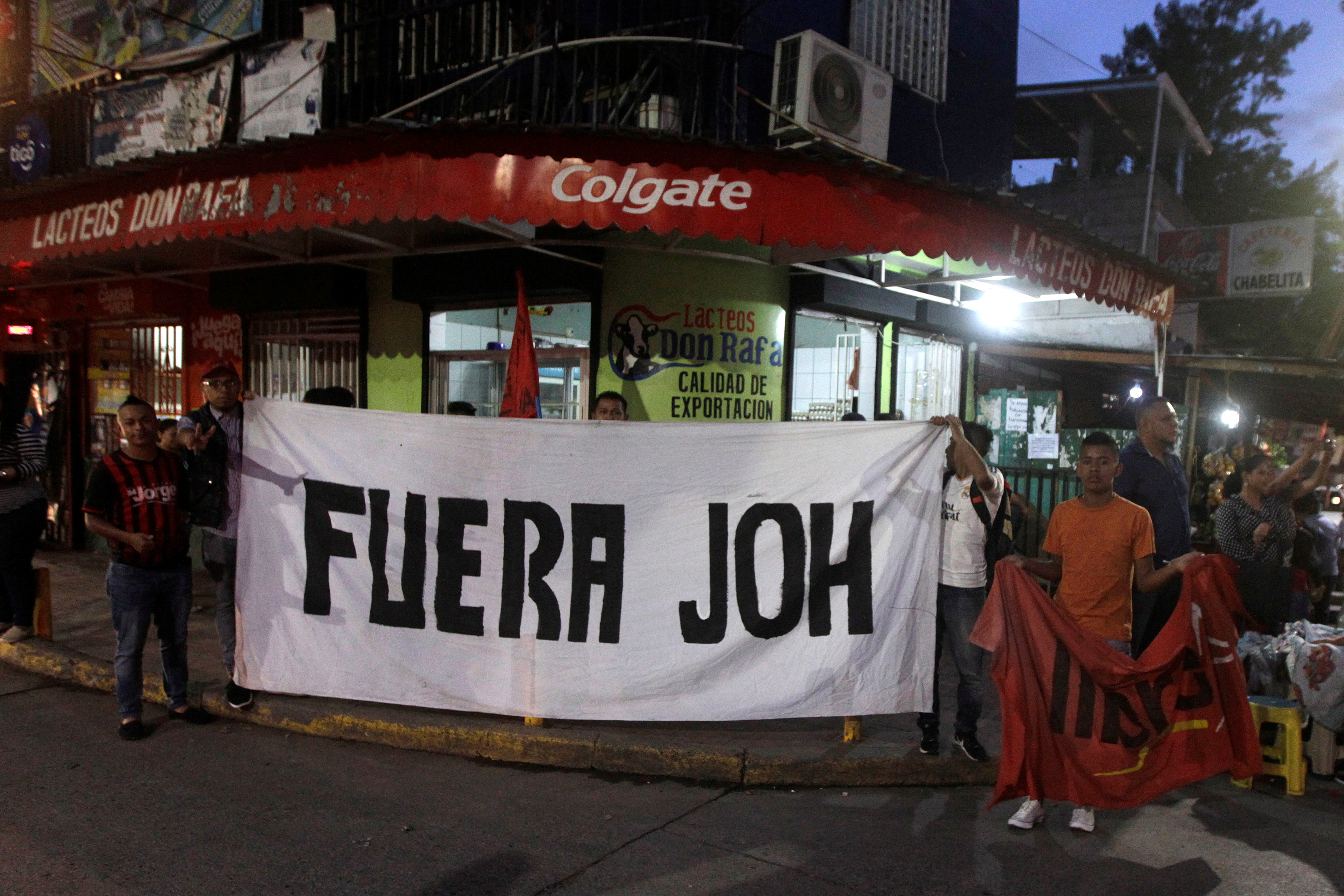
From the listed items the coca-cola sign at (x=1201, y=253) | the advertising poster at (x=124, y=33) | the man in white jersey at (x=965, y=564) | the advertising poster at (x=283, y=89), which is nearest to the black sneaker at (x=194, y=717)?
the man in white jersey at (x=965, y=564)

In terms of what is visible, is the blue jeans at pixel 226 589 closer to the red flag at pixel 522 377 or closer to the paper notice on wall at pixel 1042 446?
the red flag at pixel 522 377

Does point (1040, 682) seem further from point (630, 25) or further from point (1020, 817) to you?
point (630, 25)

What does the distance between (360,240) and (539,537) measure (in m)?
3.78

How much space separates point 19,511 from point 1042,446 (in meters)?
10.8

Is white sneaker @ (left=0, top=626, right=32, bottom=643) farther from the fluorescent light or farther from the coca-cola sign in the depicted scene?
the coca-cola sign

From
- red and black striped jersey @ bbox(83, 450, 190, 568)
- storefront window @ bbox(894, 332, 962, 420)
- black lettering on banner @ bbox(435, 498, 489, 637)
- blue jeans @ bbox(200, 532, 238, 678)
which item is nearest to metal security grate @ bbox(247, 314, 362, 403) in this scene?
blue jeans @ bbox(200, 532, 238, 678)

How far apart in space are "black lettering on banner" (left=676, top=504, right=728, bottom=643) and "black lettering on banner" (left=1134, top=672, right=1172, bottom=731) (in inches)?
75.9

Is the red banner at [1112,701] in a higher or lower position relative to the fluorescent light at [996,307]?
lower

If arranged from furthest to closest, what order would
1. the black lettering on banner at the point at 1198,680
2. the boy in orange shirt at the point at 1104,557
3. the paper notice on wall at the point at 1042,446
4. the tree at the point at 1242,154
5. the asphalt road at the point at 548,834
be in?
the tree at the point at 1242,154
the paper notice on wall at the point at 1042,446
the boy in orange shirt at the point at 1104,557
the black lettering on banner at the point at 1198,680
the asphalt road at the point at 548,834

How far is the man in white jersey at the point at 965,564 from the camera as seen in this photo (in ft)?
14.7

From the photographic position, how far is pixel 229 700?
207 inches

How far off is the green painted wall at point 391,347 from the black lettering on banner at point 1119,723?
6.58 meters

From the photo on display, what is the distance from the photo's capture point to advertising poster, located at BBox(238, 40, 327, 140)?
960 centimetres

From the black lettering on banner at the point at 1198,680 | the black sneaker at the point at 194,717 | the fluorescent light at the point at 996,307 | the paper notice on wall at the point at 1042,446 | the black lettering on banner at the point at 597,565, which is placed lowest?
the black sneaker at the point at 194,717
